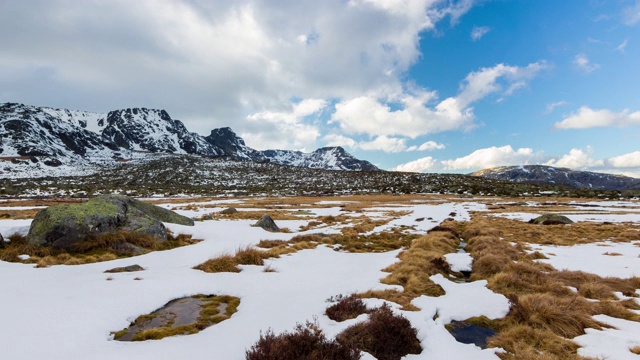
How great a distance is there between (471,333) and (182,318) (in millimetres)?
6674

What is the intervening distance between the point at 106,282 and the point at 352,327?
7.11 meters

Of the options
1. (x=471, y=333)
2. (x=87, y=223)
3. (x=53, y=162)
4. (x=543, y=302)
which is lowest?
(x=471, y=333)

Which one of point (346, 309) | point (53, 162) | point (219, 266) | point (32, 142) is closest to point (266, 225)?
point (219, 266)

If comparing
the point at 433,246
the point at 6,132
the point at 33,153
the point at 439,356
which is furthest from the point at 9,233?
the point at 6,132

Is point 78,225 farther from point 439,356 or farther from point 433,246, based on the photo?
point 433,246

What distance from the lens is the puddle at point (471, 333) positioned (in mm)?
6484

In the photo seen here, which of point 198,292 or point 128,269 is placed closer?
point 198,292

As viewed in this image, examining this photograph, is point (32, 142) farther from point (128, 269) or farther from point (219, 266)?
point (219, 266)

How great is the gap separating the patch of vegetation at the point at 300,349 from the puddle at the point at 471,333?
304cm

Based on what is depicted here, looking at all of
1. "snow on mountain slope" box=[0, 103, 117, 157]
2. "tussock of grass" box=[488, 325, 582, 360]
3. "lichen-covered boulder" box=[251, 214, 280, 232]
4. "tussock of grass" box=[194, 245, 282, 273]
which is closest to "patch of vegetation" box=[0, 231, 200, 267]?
"tussock of grass" box=[194, 245, 282, 273]

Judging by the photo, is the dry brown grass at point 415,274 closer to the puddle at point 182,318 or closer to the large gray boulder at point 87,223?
the puddle at point 182,318

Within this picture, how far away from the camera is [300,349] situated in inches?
196

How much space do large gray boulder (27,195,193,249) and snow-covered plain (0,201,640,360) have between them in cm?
218

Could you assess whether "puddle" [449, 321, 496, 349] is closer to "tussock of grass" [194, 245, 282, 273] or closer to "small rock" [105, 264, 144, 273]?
"tussock of grass" [194, 245, 282, 273]
